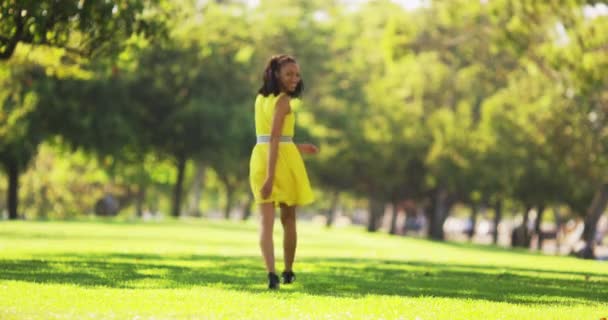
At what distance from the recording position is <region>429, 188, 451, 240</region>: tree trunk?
62625 mm

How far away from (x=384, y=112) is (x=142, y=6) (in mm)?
42988

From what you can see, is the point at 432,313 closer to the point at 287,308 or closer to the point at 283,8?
the point at 287,308

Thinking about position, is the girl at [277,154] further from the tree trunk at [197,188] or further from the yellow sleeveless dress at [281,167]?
the tree trunk at [197,188]

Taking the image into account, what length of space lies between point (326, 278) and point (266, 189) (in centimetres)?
211

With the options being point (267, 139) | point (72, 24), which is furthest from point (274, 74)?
Answer: point (72, 24)

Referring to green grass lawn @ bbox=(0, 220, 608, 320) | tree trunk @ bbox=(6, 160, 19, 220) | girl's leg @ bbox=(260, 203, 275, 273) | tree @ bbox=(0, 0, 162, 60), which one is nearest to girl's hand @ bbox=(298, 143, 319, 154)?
girl's leg @ bbox=(260, 203, 275, 273)

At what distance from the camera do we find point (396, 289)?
473 inches

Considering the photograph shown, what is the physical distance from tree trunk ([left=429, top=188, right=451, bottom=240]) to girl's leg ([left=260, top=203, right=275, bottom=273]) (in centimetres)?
5060

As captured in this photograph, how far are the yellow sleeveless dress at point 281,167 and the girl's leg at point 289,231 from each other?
10 centimetres

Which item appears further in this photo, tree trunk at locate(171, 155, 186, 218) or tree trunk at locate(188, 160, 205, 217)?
tree trunk at locate(188, 160, 205, 217)

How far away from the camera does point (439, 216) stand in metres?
63.6

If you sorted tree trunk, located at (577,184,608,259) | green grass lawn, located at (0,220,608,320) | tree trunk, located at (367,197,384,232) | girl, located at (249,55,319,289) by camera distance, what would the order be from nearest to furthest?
green grass lawn, located at (0,220,608,320) < girl, located at (249,55,319,289) < tree trunk, located at (577,184,608,259) < tree trunk, located at (367,197,384,232)

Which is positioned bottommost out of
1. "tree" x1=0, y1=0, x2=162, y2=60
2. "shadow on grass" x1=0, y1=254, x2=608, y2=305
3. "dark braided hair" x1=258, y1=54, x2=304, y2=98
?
"shadow on grass" x1=0, y1=254, x2=608, y2=305

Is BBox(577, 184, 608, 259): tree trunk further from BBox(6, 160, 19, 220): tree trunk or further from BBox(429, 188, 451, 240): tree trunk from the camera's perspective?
BBox(429, 188, 451, 240): tree trunk
